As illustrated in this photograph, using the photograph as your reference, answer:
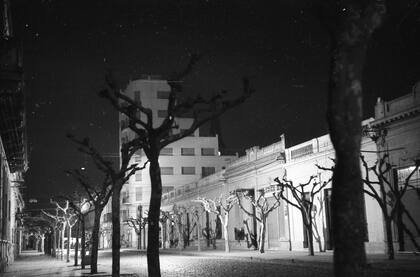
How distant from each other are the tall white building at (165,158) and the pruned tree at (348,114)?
74601 millimetres

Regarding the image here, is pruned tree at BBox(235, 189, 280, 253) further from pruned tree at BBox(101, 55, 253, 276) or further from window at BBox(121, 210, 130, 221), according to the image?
window at BBox(121, 210, 130, 221)

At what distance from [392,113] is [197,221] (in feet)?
107

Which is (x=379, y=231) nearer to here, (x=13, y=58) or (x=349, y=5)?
(x=13, y=58)

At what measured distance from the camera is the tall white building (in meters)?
80.1

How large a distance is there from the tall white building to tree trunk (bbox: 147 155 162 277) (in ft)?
220

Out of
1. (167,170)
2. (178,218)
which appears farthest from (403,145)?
(167,170)

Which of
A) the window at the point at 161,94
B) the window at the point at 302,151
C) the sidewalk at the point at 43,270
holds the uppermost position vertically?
the window at the point at 161,94

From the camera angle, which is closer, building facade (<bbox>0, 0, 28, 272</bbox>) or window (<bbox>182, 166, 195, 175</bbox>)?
building facade (<bbox>0, 0, 28, 272</bbox>)

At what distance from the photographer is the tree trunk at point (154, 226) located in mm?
11477

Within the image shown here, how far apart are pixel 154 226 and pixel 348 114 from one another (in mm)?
7763

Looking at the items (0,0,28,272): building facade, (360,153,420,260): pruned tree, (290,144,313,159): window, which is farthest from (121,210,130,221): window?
(360,153,420,260): pruned tree

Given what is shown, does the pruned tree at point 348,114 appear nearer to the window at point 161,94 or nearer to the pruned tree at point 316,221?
the pruned tree at point 316,221

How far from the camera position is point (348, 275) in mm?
4848

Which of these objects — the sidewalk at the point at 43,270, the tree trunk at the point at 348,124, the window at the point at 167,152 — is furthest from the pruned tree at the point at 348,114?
the window at the point at 167,152
